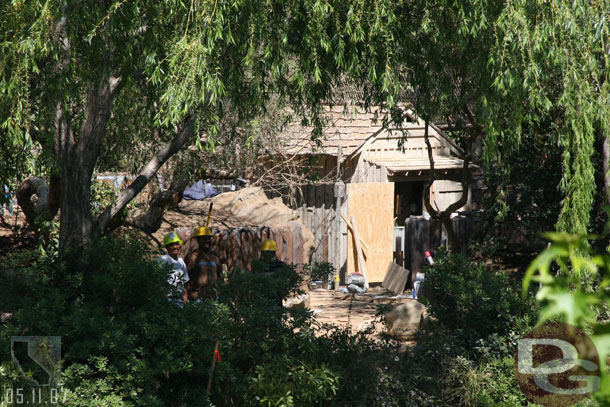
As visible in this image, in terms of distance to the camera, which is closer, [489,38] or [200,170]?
[489,38]

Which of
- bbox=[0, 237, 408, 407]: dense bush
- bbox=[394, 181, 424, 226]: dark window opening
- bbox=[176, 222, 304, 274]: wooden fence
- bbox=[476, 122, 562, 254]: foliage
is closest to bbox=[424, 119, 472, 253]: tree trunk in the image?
bbox=[476, 122, 562, 254]: foliage

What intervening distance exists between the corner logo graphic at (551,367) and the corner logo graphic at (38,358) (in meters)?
4.35

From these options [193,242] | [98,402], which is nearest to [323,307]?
[193,242]

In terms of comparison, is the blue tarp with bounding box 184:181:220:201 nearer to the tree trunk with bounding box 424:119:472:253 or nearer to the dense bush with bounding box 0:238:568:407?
the tree trunk with bounding box 424:119:472:253

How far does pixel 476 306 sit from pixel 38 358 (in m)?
4.56

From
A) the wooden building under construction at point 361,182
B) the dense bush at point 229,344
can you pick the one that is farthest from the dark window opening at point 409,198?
the dense bush at point 229,344

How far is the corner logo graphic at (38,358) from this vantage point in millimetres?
4859

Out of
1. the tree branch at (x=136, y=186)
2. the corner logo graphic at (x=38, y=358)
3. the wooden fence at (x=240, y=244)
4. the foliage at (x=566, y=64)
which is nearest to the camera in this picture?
the corner logo graphic at (x=38, y=358)

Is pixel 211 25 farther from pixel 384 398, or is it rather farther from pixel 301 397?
pixel 384 398

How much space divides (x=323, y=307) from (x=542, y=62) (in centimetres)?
732

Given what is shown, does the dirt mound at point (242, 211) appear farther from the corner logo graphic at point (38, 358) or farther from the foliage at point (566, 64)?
the corner logo graphic at point (38, 358)

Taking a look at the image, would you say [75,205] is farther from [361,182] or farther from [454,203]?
[361,182]

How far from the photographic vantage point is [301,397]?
5.76 meters

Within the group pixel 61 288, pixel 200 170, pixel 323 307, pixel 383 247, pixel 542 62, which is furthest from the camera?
pixel 383 247
